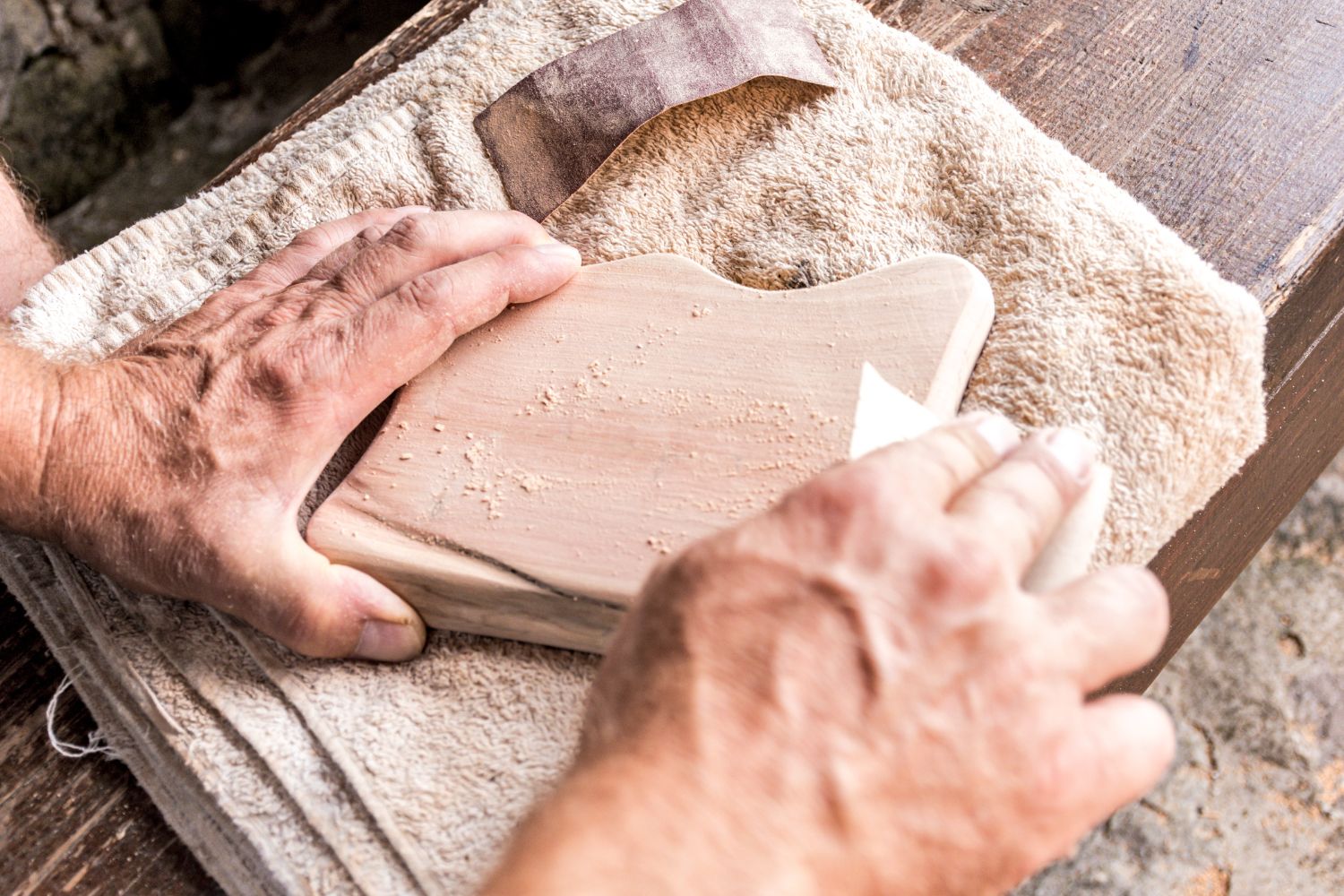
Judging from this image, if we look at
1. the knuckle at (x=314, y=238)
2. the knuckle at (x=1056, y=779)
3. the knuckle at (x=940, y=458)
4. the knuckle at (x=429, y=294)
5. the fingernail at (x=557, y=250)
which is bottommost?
the knuckle at (x=1056, y=779)

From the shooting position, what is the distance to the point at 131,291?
100 cm

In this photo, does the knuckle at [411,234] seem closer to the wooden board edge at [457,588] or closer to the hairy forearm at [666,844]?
the wooden board edge at [457,588]

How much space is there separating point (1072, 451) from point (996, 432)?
49 mm

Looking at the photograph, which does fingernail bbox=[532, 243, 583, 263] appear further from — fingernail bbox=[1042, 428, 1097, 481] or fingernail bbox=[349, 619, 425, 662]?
fingernail bbox=[1042, 428, 1097, 481]

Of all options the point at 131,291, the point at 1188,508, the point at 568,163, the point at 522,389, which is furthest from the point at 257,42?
the point at 1188,508

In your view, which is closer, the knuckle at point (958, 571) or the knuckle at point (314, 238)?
the knuckle at point (958, 571)

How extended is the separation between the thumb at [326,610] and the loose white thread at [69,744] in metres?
0.21

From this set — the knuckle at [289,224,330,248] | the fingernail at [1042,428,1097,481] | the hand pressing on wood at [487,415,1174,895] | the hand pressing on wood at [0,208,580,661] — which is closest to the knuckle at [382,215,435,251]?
the hand pressing on wood at [0,208,580,661]

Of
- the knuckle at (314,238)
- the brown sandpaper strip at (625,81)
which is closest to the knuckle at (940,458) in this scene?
the brown sandpaper strip at (625,81)

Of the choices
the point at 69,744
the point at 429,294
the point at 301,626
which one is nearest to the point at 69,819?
the point at 69,744

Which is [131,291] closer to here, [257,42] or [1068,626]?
[1068,626]

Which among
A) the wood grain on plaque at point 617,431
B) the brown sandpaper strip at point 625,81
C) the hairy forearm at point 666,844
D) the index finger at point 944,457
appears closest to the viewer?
the hairy forearm at point 666,844

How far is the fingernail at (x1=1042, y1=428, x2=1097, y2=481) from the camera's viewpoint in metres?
0.63

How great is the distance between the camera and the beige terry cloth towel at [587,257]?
0.73 m
